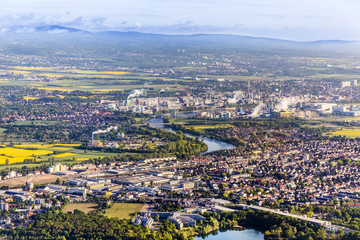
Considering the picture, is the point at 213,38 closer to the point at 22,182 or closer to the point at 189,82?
the point at 189,82

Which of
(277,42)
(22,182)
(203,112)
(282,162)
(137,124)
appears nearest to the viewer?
(22,182)

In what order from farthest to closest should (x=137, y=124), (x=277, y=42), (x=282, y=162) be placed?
(x=277, y=42) → (x=137, y=124) → (x=282, y=162)

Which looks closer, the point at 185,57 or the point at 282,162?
the point at 282,162

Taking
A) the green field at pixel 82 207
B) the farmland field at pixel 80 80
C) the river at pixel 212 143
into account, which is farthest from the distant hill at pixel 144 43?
the green field at pixel 82 207

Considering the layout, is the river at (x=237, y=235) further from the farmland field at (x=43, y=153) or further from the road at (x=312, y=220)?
the farmland field at (x=43, y=153)

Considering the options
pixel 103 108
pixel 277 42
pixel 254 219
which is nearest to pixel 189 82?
pixel 103 108

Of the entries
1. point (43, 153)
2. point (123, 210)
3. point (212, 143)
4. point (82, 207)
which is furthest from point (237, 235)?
point (212, 143)

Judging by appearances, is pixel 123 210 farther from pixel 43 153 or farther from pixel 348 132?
pixel 348 132
